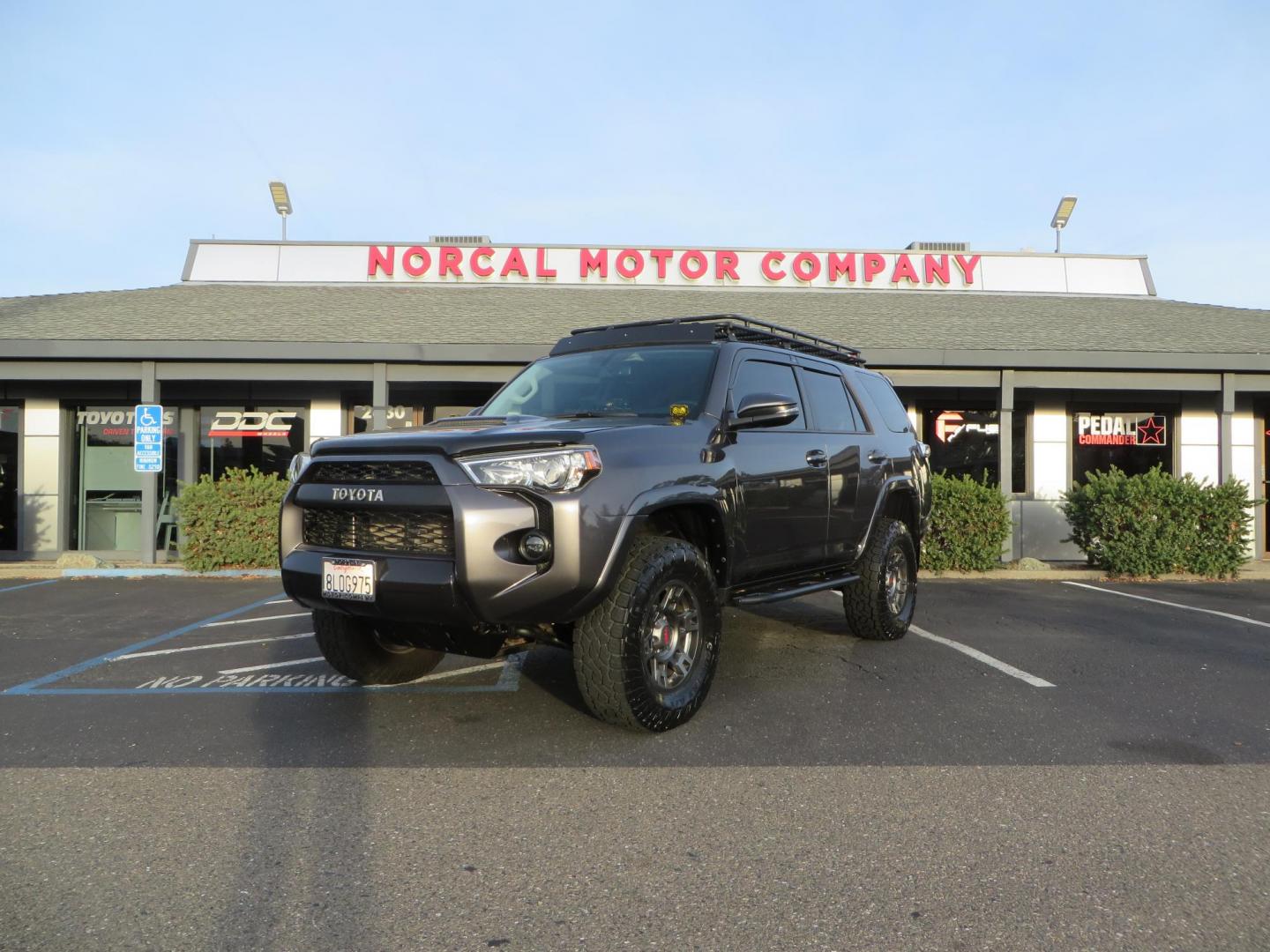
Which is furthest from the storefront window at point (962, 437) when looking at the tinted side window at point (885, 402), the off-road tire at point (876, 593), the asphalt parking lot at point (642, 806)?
the asphalt parking lot at point (642, 806)

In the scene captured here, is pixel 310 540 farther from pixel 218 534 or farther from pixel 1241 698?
pixel 218 534

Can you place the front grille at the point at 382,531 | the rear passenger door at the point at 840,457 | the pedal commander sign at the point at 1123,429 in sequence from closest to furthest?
the front grille at the point at 382,531, the rear passenger door at the point at 840,457, the pedal commander sign at the point at 1123,429

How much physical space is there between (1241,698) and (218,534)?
10566 millimetres

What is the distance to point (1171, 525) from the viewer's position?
1125cm

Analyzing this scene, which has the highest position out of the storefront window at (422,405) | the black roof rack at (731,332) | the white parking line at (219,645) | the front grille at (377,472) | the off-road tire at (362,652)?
the storefront window at (422,405)

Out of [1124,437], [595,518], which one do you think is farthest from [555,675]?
[1124,437]

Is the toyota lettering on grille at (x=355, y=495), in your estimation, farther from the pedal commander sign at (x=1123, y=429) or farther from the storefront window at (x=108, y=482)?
the pedal commander sign at (x=1123, y=429)

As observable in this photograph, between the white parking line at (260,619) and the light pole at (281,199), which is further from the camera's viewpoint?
the light pole at (281,199)

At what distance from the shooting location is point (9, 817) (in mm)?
3246

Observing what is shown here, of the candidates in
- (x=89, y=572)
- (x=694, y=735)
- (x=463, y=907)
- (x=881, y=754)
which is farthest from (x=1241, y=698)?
(x=89, y=572)

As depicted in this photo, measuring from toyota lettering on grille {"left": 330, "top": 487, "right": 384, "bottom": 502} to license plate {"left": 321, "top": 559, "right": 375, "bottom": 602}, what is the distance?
0.27 meters

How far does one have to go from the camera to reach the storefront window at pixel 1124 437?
1541cm

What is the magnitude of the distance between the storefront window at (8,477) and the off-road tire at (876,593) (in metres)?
13.9

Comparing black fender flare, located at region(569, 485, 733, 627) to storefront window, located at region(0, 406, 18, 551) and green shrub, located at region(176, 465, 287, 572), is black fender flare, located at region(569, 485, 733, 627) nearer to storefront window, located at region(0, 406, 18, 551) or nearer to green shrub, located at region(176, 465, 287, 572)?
green shrub, located at region(176, 465, 287, 572)
